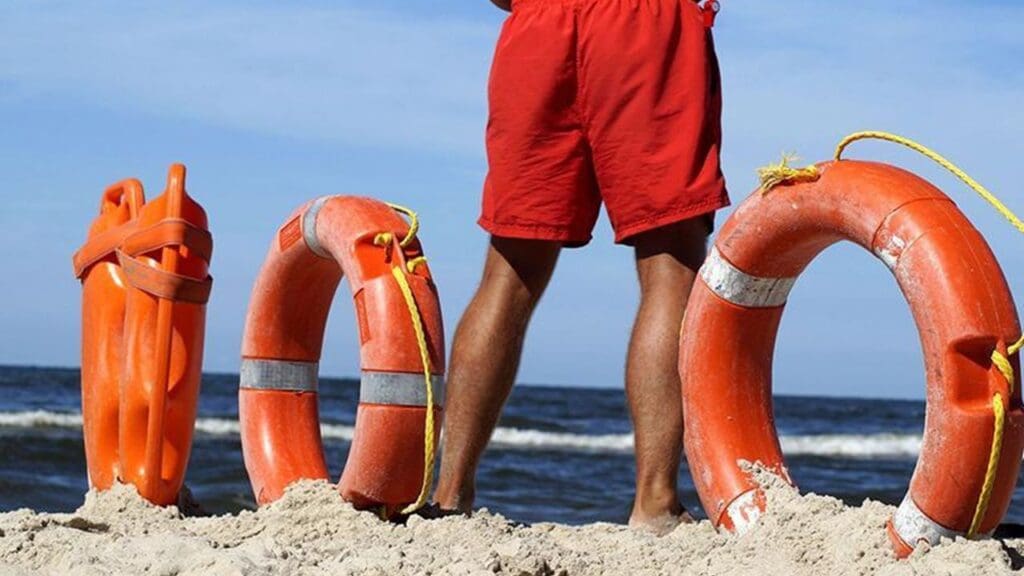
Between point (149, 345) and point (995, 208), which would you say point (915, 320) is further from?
point (149, 345)

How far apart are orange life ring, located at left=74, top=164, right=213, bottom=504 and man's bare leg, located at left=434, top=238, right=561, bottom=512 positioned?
74 cm

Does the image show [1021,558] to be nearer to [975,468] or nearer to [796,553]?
[975,468]

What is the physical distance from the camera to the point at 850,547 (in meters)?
2.93

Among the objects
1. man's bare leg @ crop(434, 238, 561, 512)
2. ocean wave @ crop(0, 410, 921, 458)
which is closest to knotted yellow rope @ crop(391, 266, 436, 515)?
man's bare leg @ crop(434, 238, 561, 512)

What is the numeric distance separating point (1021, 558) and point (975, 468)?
0.23 meters

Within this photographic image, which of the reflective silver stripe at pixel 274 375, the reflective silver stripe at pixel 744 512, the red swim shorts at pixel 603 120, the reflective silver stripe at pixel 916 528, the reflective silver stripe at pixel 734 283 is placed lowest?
the reflective silver stripe at pixel 744 512

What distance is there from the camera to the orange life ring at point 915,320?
2766 mm

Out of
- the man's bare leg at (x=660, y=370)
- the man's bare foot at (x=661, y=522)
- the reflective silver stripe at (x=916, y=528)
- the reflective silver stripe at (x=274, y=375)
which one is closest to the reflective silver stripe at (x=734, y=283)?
the man's bare leg at (x=660, y=370)

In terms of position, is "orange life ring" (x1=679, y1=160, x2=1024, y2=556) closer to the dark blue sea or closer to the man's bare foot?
the man's bare foot

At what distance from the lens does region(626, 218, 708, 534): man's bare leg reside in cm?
350

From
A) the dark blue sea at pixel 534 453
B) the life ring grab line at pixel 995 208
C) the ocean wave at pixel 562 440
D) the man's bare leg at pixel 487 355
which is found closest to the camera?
the life ring grab line at pixel 995 208

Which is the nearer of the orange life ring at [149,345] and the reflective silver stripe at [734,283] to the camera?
the reflective silver stripe at [734,283]

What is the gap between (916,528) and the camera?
284 cm

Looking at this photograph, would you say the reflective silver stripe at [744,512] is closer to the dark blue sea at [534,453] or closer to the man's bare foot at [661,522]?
the man's bare foot at [661,522]
